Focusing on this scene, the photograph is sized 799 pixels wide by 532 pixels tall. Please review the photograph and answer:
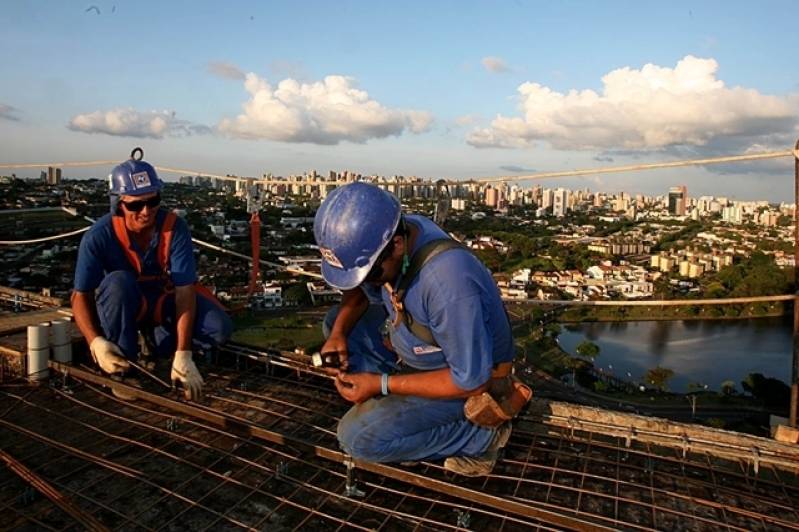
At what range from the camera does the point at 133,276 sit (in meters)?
2.44

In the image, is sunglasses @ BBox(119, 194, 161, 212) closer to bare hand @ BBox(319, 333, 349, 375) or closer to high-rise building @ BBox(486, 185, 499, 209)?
bare hand @ BBox(319, 333, 349, 375)

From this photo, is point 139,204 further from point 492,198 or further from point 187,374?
point 492,198

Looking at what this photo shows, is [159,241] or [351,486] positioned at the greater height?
[159,241]

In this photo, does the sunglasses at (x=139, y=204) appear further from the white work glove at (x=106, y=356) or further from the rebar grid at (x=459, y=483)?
the rebar grid at (x=459, y=483)

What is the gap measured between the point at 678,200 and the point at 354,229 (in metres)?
99.4

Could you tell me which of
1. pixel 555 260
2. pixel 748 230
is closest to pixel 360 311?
pixel 555 260

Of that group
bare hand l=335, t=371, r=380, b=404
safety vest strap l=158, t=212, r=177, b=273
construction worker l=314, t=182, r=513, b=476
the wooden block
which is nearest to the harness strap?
construction worker l=314, t=182, r=513, b=476

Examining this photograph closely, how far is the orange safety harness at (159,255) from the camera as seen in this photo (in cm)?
242

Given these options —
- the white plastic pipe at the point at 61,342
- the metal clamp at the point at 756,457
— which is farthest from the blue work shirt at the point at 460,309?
the white plastic pipe at the point at 61,342

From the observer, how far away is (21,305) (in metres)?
4.09

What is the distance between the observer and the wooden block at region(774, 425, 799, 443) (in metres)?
2.23

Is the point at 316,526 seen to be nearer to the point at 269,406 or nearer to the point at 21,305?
the point at 269,406

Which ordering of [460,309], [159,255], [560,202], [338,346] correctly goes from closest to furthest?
1. [460,309]
2. [338,346]
3. [159,255]
4. [560,202]

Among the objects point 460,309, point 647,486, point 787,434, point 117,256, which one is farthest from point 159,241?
point 787,434
